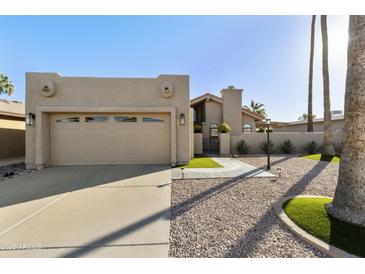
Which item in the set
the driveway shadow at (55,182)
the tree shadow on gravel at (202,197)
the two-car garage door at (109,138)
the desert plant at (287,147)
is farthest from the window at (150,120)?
the desert plant at (287,147)

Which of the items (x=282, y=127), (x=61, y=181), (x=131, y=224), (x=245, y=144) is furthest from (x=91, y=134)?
(x=282, y=127)

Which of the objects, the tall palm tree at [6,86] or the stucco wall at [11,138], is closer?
the stucco wall at [11,138]

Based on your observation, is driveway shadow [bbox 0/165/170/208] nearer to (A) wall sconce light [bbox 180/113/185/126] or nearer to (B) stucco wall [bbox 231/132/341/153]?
(A) wall sconce light [bbox 180/113/185/126]

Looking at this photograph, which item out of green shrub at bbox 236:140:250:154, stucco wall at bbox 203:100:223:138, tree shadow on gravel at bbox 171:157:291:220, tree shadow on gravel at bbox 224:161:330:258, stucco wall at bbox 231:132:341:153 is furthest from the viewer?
stucco wall at bbox 203:100:223:138

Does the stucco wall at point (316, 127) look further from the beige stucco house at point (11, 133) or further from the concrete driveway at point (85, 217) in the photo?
the beige stucco house at point (11, 133)

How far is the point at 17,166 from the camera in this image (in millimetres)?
8672

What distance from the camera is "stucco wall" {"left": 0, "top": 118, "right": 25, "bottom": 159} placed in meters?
11.3

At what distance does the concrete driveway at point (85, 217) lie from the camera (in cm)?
260

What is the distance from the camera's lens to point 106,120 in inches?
344

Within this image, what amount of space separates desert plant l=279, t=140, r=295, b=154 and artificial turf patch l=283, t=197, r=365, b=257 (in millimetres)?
10901

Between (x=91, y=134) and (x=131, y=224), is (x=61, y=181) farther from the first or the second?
(x=131, y=224)

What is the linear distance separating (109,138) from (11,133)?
8858mm

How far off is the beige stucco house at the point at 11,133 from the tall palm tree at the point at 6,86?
1818cm

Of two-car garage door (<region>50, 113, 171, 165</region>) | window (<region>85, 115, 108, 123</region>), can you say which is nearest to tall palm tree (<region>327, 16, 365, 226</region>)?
two-car garage door (<region>50, 113, 171, 165</region>)
